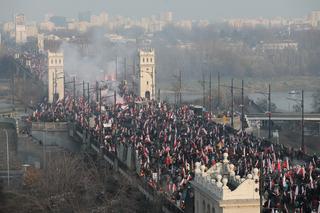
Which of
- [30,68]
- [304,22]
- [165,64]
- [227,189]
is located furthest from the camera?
[304,22]

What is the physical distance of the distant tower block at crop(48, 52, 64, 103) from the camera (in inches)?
2078

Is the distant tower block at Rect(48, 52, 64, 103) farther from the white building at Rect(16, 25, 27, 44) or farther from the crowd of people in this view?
the white building at Rect(16, 25, 27, 44)

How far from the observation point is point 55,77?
53531 millimetres

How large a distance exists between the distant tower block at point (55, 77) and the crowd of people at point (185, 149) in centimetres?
970

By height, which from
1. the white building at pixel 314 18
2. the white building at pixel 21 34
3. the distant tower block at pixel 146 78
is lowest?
the white building at pixel 21 34

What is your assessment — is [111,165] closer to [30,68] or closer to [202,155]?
[202,155]

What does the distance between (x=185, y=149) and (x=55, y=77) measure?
2772cm

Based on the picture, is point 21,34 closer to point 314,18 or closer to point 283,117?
point 314,18

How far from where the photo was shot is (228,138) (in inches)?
1148

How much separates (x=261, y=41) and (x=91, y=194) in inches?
3472

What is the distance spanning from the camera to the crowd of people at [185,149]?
1950 centimetres

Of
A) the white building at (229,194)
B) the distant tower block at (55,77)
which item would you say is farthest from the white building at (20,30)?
the white building at (229,194)

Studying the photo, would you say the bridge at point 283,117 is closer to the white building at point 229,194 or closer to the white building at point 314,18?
the white building at point 229,194

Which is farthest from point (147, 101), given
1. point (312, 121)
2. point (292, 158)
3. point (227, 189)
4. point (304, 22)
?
point (304, 22)
